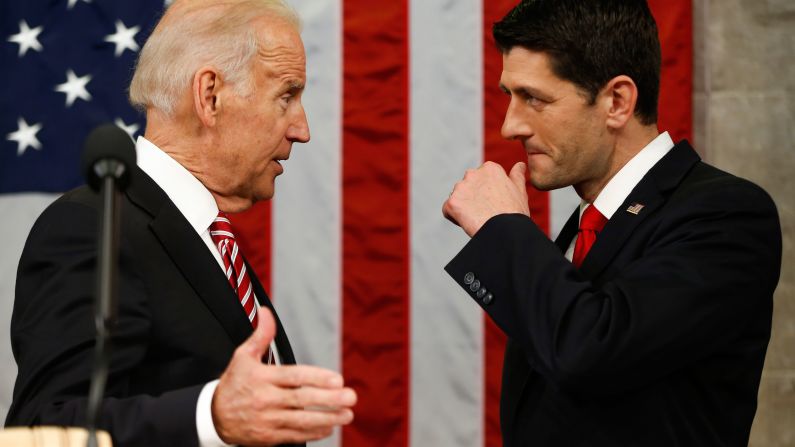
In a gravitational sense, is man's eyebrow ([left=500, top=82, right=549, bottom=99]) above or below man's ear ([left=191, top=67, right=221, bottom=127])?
above

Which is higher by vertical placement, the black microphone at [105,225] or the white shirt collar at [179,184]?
the white shirt collar at [179,184]

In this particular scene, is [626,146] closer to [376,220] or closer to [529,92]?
[529,92]

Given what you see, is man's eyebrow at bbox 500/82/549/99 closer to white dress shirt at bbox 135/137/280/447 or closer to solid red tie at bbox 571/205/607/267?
solid red tie at bbox 571/205/607/267

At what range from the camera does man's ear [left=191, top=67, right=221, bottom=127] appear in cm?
155

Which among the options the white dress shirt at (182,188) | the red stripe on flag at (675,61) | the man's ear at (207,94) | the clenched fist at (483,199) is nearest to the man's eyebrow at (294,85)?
the man's ear at (207,94)

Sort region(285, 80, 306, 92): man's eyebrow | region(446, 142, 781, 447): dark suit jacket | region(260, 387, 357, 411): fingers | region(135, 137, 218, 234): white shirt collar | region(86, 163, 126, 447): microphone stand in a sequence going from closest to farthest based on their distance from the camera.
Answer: region(86, 163, 126, 447): microphone stand < region(260, 387, 357, 411): fingers < region(446, 142, 781, 447): dark suit jacket < region(135, 137, 218, 234): white shirt collar < region(285, 80, 306, 92): man's eyebrow

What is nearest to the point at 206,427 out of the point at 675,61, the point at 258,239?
the point at 258,239

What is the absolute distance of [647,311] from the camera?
1376mm

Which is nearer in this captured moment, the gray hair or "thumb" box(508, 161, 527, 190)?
the gray hair

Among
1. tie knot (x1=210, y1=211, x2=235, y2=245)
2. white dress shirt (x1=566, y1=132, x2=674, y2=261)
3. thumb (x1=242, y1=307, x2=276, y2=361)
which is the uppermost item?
white dress shirt (x1=566, y1=132, x2=674, y2=261)

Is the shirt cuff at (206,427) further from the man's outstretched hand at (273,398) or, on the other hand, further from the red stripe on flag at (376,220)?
the red stripe on flag at (376,220)

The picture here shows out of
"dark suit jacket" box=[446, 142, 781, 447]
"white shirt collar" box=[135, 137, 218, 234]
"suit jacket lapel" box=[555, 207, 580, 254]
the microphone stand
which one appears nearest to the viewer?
the microphone stand

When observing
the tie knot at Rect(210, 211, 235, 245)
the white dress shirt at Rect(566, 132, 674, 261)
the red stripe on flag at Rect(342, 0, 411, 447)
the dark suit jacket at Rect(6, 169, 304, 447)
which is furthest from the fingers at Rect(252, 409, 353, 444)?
the red stripe on flag at Rect(342, 0, 411, 447)

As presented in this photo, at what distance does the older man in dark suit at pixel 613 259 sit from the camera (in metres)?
1.39
